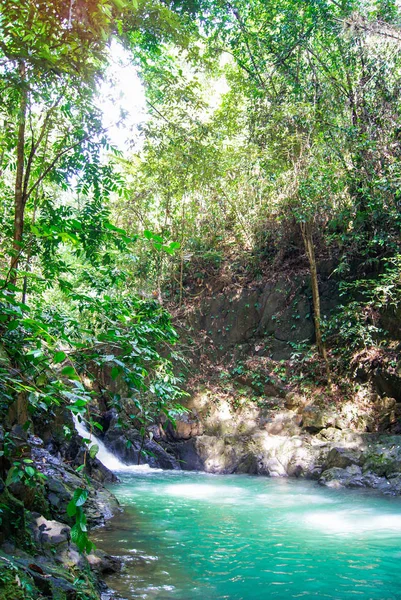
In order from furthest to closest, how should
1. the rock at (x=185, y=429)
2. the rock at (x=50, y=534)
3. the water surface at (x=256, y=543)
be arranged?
the rock at (x=185, y=429)
the water surface at (x=256, y=543)
the rock at (x=50, y=534)

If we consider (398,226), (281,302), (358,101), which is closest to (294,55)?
(358,101)

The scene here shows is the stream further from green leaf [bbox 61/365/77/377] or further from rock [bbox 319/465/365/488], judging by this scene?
green leaf [bbox 61/365/77/377]

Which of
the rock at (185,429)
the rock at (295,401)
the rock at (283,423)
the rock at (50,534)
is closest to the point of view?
the rock at (50,534)

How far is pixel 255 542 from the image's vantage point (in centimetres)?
556

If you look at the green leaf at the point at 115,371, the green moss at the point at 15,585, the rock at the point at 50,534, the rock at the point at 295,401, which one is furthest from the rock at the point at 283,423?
the green leaf at the point at 115,371

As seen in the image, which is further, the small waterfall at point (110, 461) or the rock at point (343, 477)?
the small waterfall at point (110, 461)

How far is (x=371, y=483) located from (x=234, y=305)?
23.1 ft

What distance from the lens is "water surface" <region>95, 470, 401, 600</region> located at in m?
4.23

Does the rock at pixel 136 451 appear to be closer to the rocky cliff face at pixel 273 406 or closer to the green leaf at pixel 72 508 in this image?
the rocky cliff face at pixel 273 406

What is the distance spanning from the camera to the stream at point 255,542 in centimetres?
423

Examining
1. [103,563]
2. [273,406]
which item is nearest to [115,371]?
[103,563]

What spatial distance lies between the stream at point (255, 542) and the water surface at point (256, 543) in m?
0.01

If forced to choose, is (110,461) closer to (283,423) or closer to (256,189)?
(283,423)

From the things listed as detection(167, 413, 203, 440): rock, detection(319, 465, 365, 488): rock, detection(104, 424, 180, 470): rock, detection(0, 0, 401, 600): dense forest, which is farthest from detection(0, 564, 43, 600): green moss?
detection(167, 413, 203, 440): rock
